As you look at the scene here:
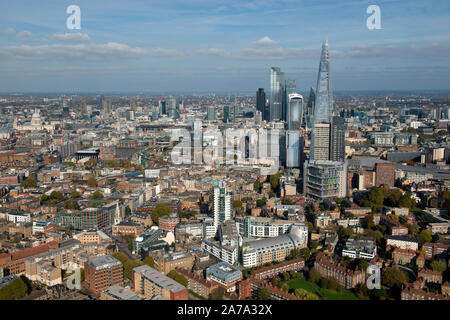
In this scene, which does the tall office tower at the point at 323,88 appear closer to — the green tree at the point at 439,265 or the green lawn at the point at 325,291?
the green tree at the point at 439,265

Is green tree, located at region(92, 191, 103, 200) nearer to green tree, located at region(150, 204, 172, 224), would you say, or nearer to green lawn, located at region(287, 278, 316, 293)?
green tree, located at region(150, 204, 172, 224)

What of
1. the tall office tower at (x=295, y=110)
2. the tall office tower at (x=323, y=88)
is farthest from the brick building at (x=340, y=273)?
the tall office tower at (x=295, y=110)

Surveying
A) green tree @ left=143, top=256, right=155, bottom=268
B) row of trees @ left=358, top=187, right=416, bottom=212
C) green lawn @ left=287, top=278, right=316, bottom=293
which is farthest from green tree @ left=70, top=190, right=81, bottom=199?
row of trees @ left=358, top=187, right=416, bottom=212

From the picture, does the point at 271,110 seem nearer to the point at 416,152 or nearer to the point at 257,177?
the point at 416,152

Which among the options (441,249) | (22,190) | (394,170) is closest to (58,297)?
(441,249)

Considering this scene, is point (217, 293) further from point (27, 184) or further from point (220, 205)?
point (27, 184)
